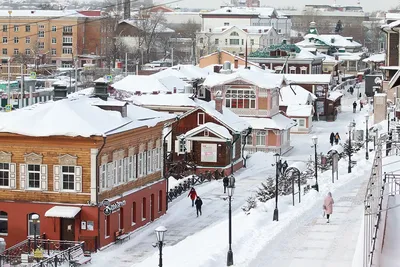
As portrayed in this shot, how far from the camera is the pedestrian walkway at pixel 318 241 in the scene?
82.4ft

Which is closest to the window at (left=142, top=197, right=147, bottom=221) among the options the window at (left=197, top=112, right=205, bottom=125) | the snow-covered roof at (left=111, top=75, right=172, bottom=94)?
the window at (left=197, top=112, right=205, bottom=125)

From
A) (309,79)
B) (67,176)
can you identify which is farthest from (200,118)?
(309,79)

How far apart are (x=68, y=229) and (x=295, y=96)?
38509 millimetres

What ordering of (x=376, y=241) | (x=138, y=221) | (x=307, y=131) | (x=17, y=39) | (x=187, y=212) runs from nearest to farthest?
(x=376, y=241) < (x=138, y=221) < (x=187, y=212) < (x=307, y=131) < (x=17, y=39)

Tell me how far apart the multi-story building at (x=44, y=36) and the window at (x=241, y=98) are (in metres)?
64.0

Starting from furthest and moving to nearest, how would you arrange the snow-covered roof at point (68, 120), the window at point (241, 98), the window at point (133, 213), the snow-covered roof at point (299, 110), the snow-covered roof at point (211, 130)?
the snow-covered roof at point (299, 110), the window at point (241, 98), the snow-covered roof at point (211, 130), the window at point (133, 213), the snow-covered roof at point (68, 120)

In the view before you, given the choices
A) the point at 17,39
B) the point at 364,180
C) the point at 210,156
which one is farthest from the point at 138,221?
the point at 17,39

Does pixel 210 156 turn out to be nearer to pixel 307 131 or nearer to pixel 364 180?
pixel 364 180

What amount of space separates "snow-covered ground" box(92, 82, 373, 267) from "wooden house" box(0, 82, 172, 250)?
1157 millimetres

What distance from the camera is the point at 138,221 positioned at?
3359 cm

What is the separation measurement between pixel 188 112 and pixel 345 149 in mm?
7254

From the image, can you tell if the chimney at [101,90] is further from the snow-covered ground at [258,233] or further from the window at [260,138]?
the window at [260,138]

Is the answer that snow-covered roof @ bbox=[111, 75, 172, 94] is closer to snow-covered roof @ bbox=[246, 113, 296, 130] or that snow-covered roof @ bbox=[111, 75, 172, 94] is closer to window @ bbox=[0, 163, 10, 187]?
snow-covered roof @ bbox=[246, 113, 296, 130]

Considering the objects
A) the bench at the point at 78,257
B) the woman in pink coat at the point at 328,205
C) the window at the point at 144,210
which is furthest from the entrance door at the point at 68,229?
the woman in pink coat at the point at 328,205
